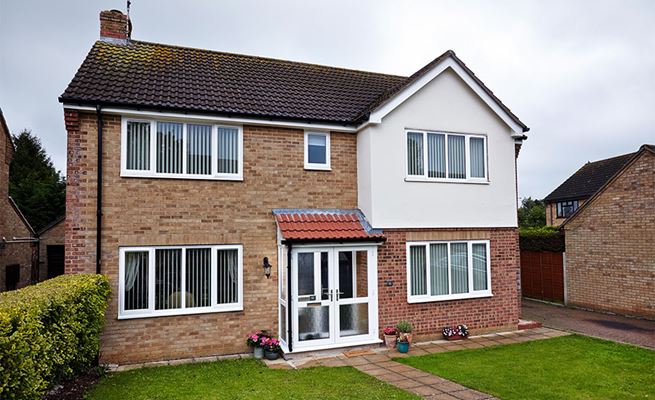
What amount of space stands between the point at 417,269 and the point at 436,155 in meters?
3.13

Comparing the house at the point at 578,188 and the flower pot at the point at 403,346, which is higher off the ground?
the house at the point at 578,188

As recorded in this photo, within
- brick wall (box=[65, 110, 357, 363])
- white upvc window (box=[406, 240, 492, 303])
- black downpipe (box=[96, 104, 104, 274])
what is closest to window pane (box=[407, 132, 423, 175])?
white upvc window (box=[406, 240, 492, 303])

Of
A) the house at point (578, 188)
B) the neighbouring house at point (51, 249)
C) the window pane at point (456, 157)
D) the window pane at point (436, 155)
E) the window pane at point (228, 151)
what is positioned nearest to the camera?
the window pane at point (228, 151)

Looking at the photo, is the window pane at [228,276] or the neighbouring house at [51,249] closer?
the window pane at [228,276]

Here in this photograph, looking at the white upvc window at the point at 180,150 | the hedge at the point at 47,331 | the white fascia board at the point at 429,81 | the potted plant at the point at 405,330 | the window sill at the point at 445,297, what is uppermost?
the white fascia board at the point at 429,81

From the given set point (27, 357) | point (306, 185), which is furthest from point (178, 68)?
point (27, 357)

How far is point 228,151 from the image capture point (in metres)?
10.3

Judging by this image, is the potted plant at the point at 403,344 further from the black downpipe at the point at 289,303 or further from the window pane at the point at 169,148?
the window pane at the point at 169,148

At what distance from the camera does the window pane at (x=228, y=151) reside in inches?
404

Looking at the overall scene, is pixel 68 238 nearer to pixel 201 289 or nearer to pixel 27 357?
pixel 201 289

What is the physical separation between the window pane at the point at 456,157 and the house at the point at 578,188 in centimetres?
2505

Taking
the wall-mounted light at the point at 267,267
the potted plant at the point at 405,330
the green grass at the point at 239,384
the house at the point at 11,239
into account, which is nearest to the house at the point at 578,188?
the potted plant at the point at 405,330

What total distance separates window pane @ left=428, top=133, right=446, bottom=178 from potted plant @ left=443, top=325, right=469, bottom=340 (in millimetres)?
4059

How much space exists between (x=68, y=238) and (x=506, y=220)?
11061 millimetres
